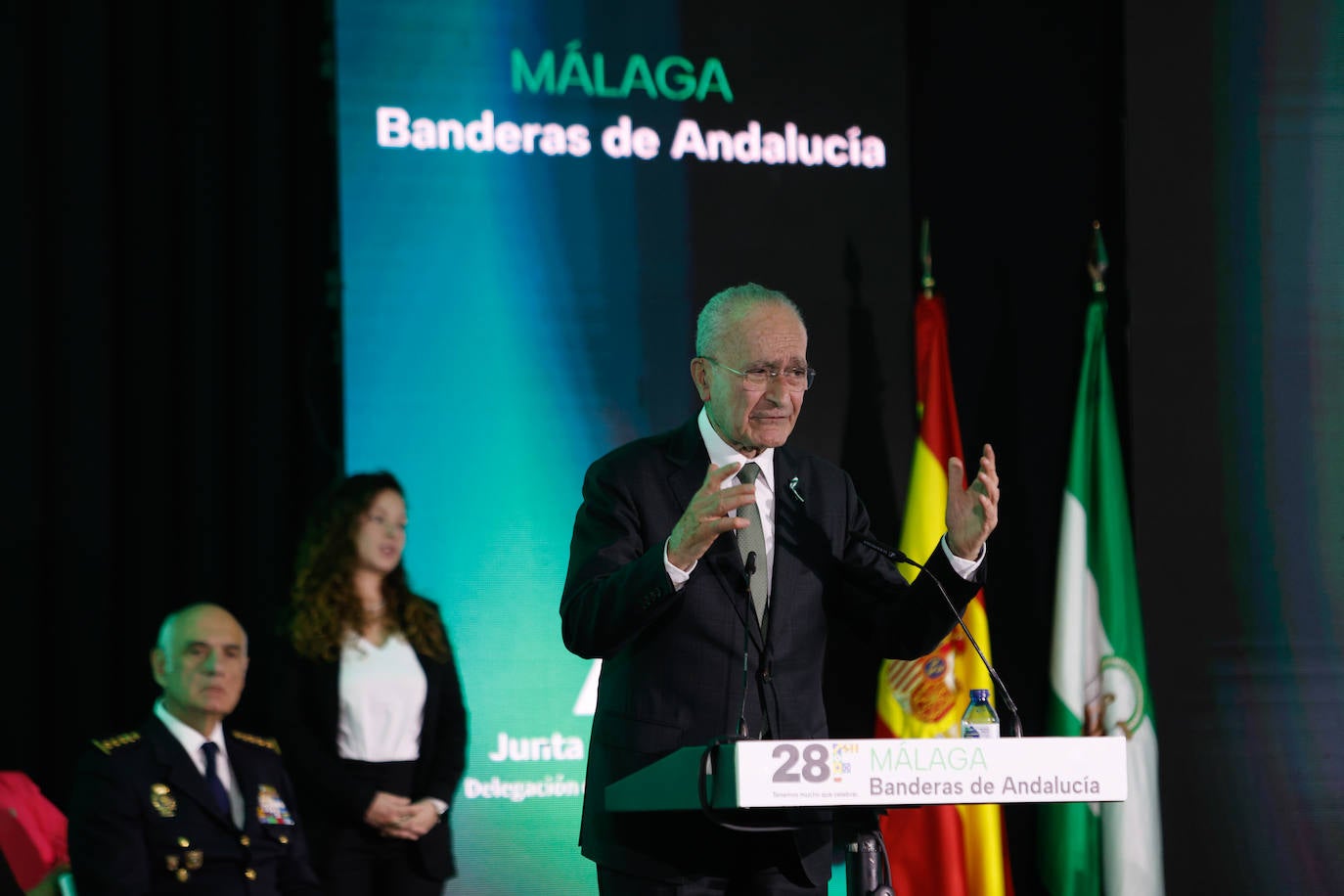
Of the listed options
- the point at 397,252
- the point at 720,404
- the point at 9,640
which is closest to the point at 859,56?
the point at 397,252

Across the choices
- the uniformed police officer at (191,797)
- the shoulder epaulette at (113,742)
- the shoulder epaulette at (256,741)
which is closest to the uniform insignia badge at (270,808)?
the uniformed police officer at (191,797)

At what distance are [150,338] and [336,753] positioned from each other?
4.70 ft

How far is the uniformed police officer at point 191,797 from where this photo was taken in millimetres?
3357

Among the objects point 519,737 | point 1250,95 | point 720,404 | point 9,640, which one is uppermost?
point 1250,95

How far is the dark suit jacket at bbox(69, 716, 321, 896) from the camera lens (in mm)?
3332

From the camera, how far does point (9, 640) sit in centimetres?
428

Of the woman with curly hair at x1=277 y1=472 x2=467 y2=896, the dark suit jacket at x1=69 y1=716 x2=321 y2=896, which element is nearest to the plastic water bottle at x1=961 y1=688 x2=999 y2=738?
the dark suit jacket at x1=69 y1=716 x2=321 y2=896

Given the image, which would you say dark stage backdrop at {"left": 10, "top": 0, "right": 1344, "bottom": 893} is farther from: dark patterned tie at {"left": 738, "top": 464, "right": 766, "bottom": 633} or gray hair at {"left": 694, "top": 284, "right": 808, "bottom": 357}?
dark patterned tie at {"left": 738, "top": 464, "right": 766, "bottom": 633}

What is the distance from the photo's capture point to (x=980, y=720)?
214cm

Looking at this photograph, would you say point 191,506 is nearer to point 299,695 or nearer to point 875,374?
point 299,695

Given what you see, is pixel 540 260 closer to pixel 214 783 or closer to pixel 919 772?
pixel 214 783

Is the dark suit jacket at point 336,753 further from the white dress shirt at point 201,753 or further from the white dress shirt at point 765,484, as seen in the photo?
the white dress shirt at point 765,484

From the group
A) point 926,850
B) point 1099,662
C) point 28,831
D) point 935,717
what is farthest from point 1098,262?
point 28,831

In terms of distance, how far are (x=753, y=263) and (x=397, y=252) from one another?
1.13 meters
